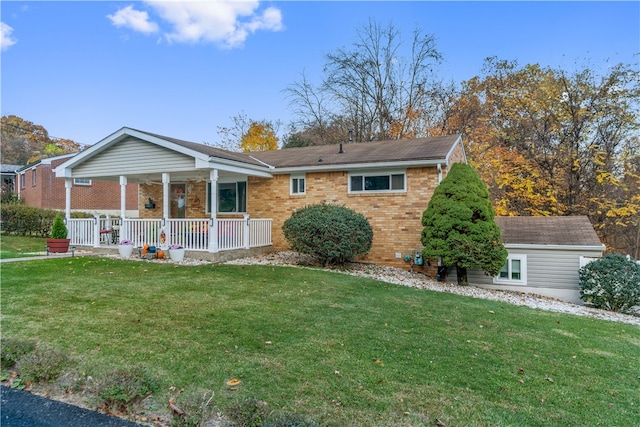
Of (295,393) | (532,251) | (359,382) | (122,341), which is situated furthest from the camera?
(532,251)

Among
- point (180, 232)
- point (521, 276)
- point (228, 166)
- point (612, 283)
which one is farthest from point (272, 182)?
point (612, 283)

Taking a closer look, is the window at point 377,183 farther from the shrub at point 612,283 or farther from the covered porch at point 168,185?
the shrub at point 612,283

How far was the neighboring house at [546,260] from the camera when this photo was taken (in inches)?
421

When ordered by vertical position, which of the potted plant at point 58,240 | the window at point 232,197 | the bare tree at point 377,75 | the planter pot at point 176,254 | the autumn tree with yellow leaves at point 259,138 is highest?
the bare tree at point 377,75

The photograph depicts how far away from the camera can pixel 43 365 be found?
12.2 ft

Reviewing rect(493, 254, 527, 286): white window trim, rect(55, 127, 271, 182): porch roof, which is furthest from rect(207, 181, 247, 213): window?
rect(493, 254, 527, 286): white window trim

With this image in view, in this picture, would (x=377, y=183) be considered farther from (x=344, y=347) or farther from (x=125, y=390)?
(x=125, y=390)

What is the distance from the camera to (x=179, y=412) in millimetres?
2979

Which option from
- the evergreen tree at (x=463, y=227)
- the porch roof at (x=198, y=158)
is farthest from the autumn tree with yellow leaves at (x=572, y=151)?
the evergreen tree at (x=463, y=227)

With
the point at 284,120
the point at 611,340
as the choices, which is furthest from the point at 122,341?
A: the point at 284,120

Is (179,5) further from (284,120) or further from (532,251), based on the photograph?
(284,120)

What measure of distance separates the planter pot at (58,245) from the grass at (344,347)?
4.90 metres

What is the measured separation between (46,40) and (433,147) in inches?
531

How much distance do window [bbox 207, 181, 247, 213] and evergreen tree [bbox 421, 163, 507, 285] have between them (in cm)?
701
